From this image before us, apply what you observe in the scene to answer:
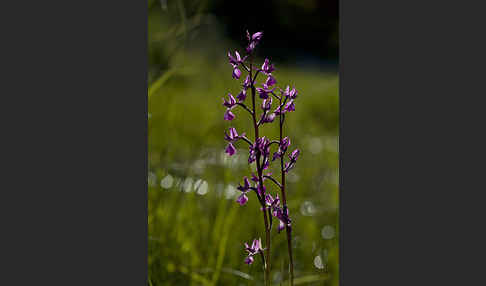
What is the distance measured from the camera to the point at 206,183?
216cm

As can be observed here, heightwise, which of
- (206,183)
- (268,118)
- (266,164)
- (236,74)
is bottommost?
(206,183)

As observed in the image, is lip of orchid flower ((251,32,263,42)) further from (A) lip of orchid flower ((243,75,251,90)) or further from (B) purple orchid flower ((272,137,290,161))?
(B) purple orchid flower ((272,137,290,161))

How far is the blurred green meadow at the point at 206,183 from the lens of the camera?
1.82 meters

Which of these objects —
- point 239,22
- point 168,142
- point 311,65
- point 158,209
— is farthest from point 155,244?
point 311,65

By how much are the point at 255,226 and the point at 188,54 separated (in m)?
0.80

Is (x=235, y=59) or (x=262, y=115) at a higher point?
(x=235, y=59)

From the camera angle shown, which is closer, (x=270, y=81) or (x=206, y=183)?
(x=270, y=81)

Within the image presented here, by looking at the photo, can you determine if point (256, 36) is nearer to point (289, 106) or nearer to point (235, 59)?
point (235, 59)

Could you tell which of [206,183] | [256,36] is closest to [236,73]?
[256,36]

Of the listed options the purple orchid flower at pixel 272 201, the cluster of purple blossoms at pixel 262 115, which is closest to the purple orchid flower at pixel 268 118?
the cluster of purple blossoms at pixel 262 115

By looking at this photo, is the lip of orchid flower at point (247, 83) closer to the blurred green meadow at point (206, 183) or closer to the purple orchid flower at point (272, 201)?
the blurred green meadow at point (206, 183)

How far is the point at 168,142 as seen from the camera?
7.45ft

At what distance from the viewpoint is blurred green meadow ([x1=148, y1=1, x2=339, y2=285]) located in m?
1.82

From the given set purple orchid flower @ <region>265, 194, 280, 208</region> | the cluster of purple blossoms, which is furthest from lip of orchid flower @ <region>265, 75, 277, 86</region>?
purple orchid flower @ <region>265, 194, 280, 208</region>
